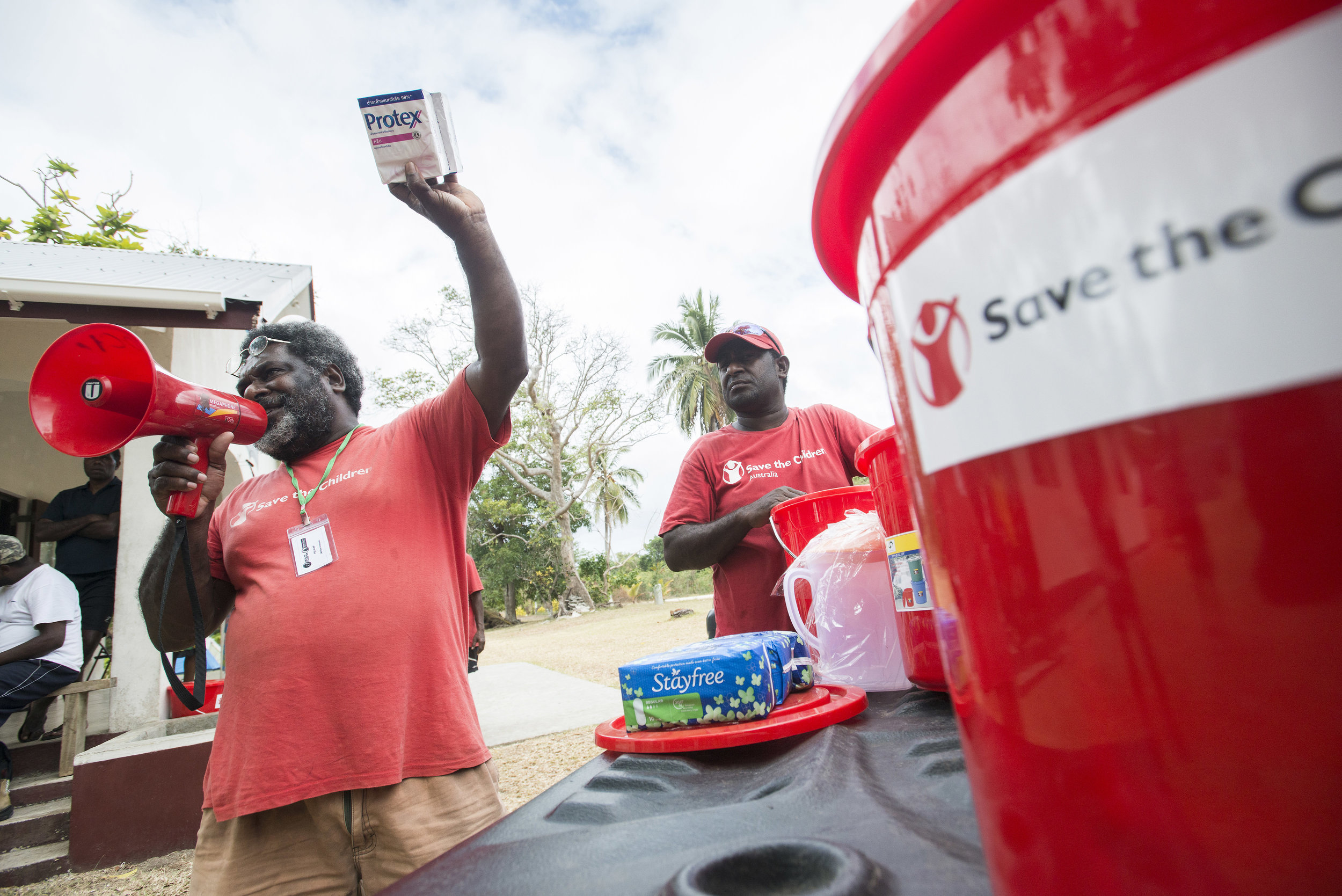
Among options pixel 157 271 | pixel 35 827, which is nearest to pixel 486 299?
pixel 35 827

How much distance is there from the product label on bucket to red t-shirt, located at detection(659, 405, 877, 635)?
126 cm

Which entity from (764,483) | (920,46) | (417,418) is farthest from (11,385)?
(920,46)

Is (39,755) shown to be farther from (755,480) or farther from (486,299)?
(755,480)

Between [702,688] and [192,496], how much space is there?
1726 millimetres

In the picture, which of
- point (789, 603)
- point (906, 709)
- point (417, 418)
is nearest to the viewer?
point (906, 709)

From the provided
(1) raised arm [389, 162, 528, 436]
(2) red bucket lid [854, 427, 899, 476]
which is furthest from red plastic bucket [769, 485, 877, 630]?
(1) raised arm [389, 162, 528, 436]

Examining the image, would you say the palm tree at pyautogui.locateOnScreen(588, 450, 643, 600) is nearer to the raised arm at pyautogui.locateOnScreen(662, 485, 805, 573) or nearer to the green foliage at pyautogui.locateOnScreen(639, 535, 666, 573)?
the green foliage at pyautogui.locateOnScreen(639, 535, 666, 573)

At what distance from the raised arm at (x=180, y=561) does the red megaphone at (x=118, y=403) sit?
0.11ft

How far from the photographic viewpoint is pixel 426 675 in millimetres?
1885

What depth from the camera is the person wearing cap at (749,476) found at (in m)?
2.32

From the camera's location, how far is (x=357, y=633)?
183 cm

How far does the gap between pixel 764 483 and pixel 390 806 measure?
152 cm

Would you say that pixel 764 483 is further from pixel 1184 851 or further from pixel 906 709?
pixel 1184 851

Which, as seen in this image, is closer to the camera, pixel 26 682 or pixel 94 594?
pixel 26 682
